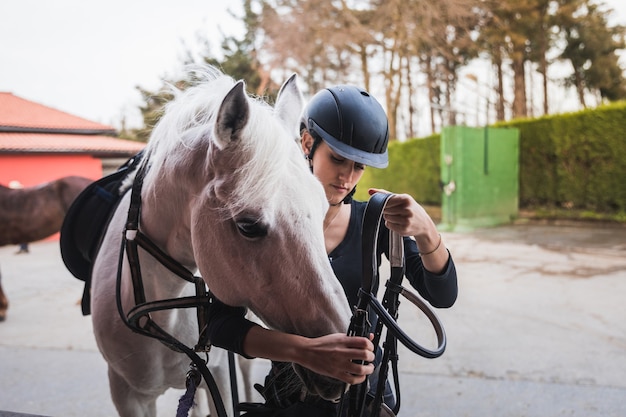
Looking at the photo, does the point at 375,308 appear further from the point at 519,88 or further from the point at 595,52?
the point at 595,52

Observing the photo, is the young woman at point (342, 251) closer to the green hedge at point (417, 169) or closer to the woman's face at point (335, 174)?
the woman's face at point (335, 174)

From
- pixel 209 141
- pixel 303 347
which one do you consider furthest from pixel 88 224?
pixel 303 347

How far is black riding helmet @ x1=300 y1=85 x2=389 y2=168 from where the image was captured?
52.2 inches

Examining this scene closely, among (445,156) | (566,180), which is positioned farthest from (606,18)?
(445,156)

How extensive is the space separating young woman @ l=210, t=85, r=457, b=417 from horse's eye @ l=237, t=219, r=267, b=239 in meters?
0.21

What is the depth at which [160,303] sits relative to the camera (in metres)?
1.21

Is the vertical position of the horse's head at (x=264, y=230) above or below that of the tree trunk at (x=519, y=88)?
below

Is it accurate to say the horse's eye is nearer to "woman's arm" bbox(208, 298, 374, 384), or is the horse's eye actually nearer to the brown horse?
Result: "woman's arm" bbox(208, 298, 374, 384)

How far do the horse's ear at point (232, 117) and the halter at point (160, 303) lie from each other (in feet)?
1.44

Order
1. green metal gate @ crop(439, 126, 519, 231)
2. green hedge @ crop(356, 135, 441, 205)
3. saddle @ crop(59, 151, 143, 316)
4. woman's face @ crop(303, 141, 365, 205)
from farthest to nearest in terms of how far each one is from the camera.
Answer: green hedge @ crop(356, 135, 441, 205) < green metal gate @ crop(439, 126, 519, 231) < saddle @ crop(59, 151, 143, 316) < woman's face @ crop(303, 141, 365, 205)

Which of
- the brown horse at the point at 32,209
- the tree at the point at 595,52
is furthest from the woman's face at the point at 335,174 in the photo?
the tree at the point at 595,52

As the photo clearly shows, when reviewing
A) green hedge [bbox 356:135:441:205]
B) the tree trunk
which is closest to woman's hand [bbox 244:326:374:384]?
green hedge [bbox 356:135:441:205]

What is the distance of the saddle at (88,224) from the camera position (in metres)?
1.73

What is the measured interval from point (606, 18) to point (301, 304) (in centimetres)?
1884
